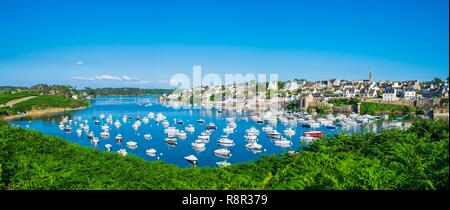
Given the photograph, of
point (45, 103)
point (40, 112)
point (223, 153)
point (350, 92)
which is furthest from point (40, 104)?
point (350, 92)

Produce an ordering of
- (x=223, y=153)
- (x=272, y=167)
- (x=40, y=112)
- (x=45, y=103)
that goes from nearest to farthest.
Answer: (x=272, y=167) < (x=223, y=153) < (x=45, y=103) < (x=40, y=112)

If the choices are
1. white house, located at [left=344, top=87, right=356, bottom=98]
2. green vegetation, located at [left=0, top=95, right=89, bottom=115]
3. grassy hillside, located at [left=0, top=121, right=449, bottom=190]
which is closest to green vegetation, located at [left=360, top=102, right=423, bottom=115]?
white house, located at [left=344, top=87, right=356, bottom=98]

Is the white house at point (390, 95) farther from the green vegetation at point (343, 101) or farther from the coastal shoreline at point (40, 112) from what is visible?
the coastal shoreline at point (40, 112)

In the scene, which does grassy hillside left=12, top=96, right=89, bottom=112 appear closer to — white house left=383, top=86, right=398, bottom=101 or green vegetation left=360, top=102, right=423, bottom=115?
green vegetation left=360, top=102, right=423, bottom=115

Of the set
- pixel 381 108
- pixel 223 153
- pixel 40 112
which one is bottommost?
pixel 223 153

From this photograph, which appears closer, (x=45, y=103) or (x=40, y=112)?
(x=45, y=103)

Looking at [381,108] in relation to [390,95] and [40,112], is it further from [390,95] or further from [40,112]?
[40,112]

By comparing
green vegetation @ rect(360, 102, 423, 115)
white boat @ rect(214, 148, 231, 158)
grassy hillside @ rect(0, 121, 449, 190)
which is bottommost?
white boat @ rect(214, 148, 231, 158)

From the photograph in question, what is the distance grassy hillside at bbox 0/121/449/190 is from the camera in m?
2.72

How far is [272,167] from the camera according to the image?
6.16 meters

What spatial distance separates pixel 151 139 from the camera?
19.7m

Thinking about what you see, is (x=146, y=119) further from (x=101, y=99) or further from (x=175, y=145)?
(x=101, y=99)

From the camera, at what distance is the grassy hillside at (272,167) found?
2.72 meters

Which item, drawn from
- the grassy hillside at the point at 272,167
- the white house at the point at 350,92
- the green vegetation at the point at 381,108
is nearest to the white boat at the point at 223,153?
the grassy hillside at the point at 272,167
